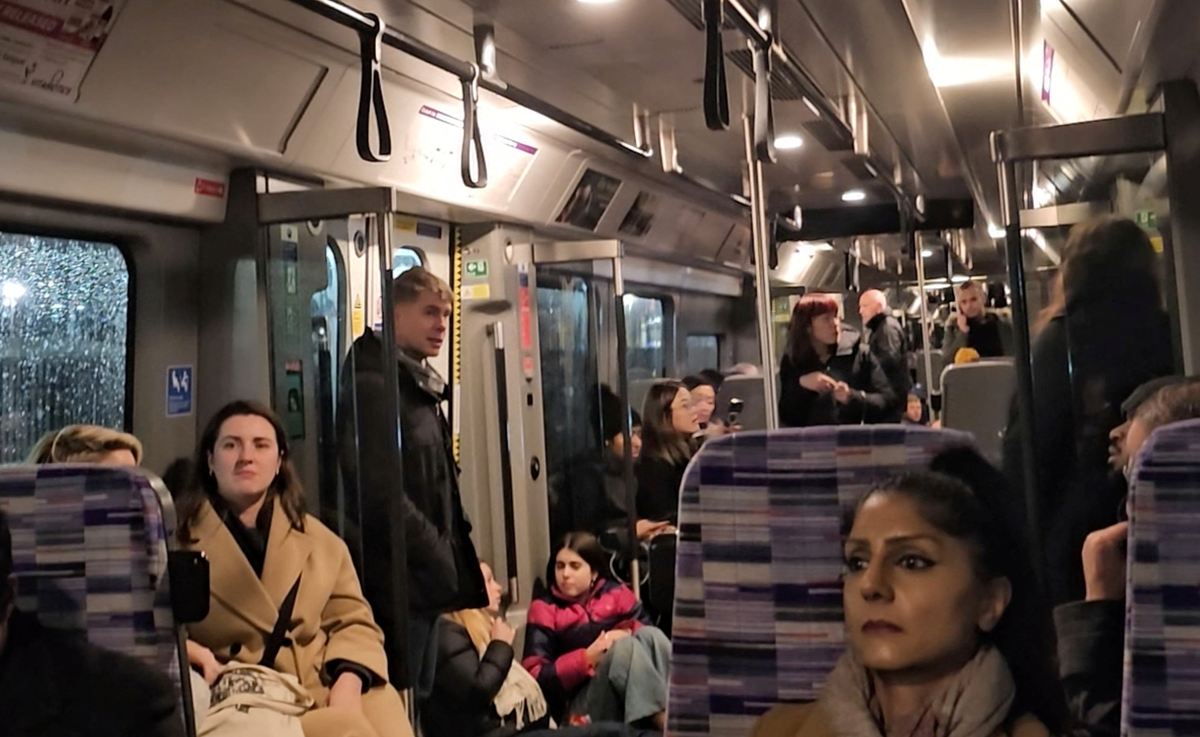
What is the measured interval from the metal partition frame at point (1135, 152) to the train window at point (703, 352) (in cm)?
462

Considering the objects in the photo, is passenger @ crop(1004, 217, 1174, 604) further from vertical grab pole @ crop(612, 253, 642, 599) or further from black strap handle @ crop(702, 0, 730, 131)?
vertical grab pole @ crop(612, 253, 642, 599)

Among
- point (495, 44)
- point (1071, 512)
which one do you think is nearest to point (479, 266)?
point (495, 44)

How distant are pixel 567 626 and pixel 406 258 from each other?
1.69m

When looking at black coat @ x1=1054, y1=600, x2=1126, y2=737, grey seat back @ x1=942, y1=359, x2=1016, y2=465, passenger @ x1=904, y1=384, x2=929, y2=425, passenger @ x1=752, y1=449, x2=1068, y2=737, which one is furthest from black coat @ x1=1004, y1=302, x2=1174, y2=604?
passenger @ x1=904, y1=384, x2=929, y2=425

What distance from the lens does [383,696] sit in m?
3.30

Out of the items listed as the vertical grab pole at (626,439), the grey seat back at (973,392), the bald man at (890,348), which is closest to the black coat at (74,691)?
the grey seat back at (973,392)

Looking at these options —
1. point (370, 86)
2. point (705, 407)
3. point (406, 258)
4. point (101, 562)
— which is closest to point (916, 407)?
point (705, 407)

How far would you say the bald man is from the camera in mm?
5098

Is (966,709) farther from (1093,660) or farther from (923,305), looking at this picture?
(923,305)

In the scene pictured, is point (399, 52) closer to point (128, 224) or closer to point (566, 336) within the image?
point (128, 224)

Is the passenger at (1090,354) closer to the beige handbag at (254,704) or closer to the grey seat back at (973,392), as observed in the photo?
the grey seat back at (973,392)

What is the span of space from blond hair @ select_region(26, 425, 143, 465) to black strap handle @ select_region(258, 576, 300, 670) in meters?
0.58

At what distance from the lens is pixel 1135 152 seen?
334cm

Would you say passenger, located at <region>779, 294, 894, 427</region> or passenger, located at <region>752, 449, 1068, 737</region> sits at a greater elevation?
passenger, located at <region>779, 294, 894, 427</region>
